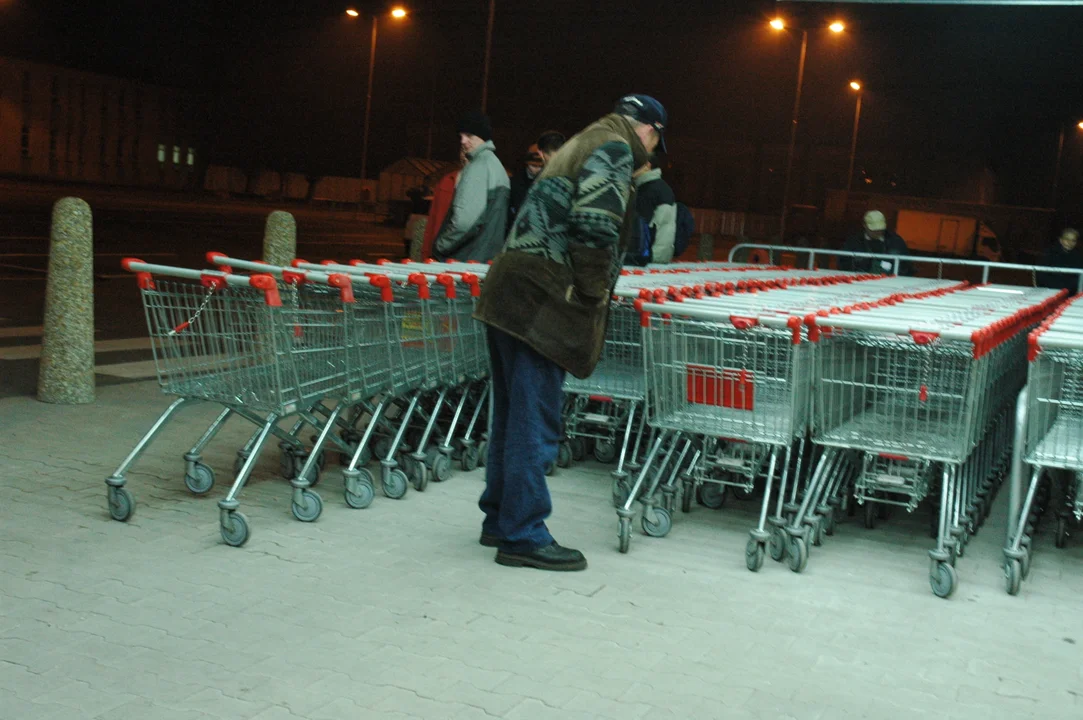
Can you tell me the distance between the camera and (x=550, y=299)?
4891mm

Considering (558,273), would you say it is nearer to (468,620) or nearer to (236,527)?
(468,620)

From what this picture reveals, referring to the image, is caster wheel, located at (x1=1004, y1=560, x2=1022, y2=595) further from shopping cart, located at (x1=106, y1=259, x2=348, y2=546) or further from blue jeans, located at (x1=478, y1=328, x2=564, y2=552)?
shopping cart, located at (x1=106, y1=259, x2=348, y2=546)

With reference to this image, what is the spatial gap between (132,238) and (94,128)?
23554 mm

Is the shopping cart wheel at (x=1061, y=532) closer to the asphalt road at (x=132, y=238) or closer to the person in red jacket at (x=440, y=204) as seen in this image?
the person in red jacket at (x=440, y=204)

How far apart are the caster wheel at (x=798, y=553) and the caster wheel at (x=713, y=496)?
1.10 meters

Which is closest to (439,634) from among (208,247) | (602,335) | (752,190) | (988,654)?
(602,335)

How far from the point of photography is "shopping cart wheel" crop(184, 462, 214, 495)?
5844mm

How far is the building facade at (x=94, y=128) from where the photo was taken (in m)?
40.9

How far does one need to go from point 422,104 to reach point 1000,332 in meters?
31.4

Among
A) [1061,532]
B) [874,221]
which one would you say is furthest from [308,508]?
[874,221]

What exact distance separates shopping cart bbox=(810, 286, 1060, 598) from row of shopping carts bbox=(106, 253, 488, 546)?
6.71 ft

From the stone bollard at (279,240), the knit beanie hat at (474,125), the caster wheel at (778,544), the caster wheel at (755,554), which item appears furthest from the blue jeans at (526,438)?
the stone bollard at (279,240)

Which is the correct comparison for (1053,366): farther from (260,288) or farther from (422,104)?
(422,104)

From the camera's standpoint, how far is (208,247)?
2275 centimetres
